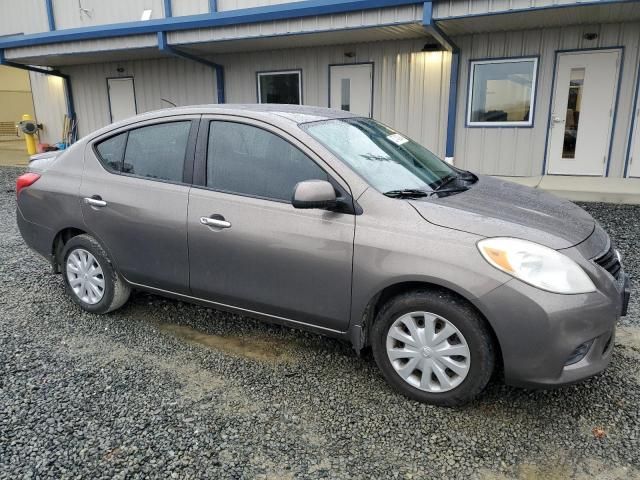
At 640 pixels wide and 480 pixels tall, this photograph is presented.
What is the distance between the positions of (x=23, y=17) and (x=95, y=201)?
15.5 metres

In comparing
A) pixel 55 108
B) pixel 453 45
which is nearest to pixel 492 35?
pixel 453 45

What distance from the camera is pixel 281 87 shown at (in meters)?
12.1

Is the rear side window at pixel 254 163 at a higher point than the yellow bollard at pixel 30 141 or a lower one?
higher

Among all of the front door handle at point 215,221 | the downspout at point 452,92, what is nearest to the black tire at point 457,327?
the front door handle at point 215,221

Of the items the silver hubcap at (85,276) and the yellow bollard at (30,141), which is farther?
the yellow bollard at (30,141)

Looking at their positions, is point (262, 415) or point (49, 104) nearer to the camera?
point (262, 415)

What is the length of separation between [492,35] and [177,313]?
835 centimetres

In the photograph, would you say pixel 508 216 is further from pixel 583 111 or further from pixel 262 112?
pixel 583 111

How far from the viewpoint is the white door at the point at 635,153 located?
897 cm

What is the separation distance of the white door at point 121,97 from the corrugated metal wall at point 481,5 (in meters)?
9.45

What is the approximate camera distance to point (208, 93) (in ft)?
42.9

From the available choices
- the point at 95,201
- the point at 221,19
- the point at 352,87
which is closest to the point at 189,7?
the point at 221,19

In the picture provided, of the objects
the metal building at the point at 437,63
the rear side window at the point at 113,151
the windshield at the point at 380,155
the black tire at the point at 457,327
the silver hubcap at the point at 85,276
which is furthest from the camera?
the metal building at the point at 437,63

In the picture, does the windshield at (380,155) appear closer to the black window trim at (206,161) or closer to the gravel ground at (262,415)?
the black window trim at (206,161)
